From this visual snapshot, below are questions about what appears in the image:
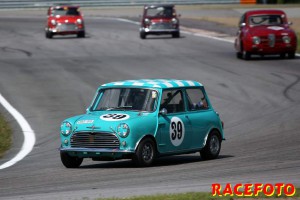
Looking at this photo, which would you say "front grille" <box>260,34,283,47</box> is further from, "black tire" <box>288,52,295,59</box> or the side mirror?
the side mirror

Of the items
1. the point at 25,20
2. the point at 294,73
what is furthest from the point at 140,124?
the point at 25,20

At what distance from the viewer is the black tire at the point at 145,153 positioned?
12990 millimetres

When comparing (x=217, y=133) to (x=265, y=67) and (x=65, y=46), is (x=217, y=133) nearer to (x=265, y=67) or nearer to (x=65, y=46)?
(x=265, y=67)

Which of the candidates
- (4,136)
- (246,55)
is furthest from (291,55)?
(4,136)

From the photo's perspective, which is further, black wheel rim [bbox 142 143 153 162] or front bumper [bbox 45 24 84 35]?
front bumper [bbox 45 24 84 35]

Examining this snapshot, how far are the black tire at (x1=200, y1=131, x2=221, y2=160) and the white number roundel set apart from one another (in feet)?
2.00

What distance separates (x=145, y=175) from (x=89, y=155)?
50.4 inches

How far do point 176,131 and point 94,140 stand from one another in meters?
1.37

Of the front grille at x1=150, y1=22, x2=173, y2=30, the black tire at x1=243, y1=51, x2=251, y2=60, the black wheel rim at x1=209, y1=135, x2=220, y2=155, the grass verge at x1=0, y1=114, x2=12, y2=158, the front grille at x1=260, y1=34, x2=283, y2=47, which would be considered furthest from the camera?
the front grille at x1=150, y1=22, x2=173, y2=30

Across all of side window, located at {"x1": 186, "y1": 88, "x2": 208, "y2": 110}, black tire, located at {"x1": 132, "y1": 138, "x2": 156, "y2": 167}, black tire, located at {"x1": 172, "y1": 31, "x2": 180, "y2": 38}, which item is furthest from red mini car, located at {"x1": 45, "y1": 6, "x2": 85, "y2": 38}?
black tire, located at {"x1": 132, "y1": 138, "x2": 156, "y2": 167}

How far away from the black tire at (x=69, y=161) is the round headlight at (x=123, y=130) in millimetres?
976

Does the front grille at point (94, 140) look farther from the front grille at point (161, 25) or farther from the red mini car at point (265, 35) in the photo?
the front grille at point (161, 25)

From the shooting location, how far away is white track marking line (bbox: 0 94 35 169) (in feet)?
49.7

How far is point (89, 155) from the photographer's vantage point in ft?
43.0
